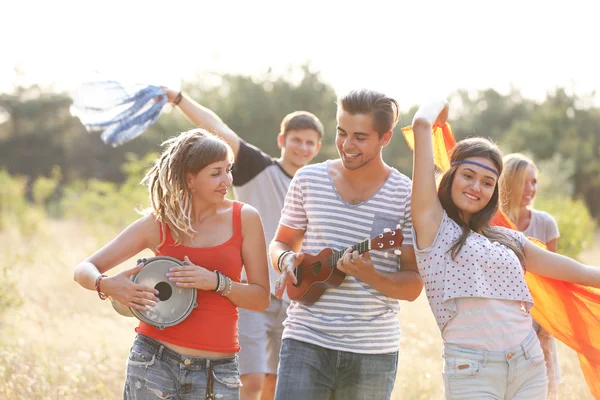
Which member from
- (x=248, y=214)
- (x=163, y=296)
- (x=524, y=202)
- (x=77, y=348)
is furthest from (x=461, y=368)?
(x=77, y=348)

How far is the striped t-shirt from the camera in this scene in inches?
151

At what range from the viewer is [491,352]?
3.67 meters

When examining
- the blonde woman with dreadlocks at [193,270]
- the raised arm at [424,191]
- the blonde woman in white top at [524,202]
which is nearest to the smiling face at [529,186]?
the blonde woman in white top at [524,202]

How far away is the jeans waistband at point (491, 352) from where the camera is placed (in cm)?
366

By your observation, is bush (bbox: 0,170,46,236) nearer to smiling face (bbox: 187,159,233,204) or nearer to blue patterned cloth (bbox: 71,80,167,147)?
blue patterned cloth (bbox: 71,80,167,147)

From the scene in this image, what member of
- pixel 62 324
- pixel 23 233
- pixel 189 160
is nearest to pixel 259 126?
pixel 23 233

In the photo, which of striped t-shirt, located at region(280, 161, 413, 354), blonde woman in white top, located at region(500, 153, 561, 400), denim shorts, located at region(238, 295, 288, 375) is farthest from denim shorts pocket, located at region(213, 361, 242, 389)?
blonde woman in white top, located at region(500, 153, 561, 400)

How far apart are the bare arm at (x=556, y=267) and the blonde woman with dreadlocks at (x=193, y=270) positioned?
1.41m

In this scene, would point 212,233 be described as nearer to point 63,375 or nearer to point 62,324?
point 63,375

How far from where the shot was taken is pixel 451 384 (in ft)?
12.1

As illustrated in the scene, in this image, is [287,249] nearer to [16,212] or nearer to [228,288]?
[228,288]

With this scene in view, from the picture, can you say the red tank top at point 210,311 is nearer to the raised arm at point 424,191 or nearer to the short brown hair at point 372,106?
the short brown hair at point 372,106

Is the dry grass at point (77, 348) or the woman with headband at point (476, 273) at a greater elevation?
→ the woman with headband at point (476, 273)

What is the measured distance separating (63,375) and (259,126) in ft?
84.6
